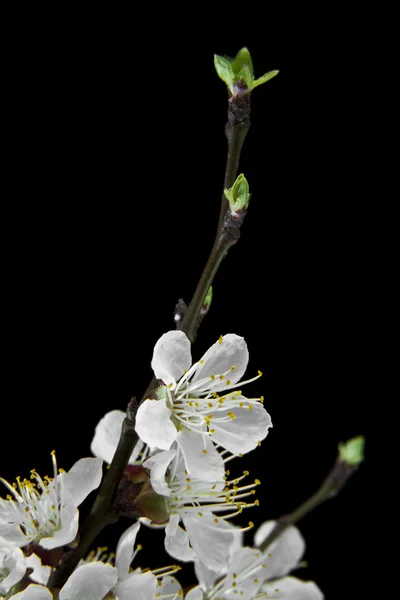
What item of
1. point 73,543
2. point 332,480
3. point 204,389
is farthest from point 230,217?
point 332,480

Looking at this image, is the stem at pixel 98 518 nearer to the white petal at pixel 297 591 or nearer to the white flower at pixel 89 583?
A: the white flower at pixel 89 583

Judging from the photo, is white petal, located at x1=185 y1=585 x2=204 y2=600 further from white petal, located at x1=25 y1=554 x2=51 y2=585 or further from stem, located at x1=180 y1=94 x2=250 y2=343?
stem, located at x1=180 y1=94 x2=250 y2=343

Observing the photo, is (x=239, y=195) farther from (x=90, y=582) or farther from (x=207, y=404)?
(x=90, y=582)

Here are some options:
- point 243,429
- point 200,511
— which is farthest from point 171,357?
point 200,511

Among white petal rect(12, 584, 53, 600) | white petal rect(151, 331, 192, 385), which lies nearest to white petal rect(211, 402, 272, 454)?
white petal rect(151, 331, 192, 385)

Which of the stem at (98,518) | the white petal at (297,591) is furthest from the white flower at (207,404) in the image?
the white petal at (297,591)

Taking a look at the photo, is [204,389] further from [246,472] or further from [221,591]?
[221,591]
